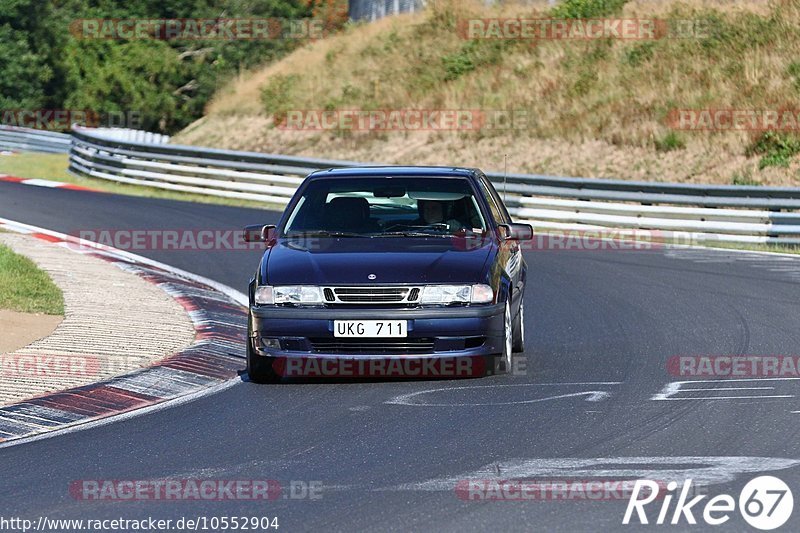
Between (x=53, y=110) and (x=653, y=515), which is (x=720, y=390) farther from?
(x=53, y=110)

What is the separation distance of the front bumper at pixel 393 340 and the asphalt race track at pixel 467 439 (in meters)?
0.28

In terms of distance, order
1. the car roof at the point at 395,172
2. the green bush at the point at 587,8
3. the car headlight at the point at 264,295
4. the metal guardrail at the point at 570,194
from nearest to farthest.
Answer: the car headlight at the point at 264,295 < the car roof at the point at 395,172 < the metal guardrail at the point at 570,194 < the green bush at the point at 587,8

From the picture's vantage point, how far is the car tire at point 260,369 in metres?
10.2

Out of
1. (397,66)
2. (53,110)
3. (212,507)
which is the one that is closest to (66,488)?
(212,507)

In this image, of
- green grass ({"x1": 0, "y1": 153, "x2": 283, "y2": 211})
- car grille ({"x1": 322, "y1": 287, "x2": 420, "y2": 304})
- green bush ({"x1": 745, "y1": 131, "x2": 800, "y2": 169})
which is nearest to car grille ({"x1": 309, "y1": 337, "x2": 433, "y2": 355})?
car grille ({"x1": 322, "y1": 287, "x2": 420, "y2": 304})

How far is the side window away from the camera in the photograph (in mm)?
11781

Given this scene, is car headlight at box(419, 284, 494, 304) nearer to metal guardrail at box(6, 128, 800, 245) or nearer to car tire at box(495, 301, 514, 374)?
car tire at box(495, 301, 514, 374)

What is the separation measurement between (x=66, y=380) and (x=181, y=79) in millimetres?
52579

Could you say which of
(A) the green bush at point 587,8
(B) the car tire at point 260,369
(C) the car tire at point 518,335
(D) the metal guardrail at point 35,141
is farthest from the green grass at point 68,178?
(B) the car tire at point 260,369

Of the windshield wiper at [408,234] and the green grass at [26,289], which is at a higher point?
the windshield wiper at [408,234]

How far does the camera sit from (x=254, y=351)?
33.3ft

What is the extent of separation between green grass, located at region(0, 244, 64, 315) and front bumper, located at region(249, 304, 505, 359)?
3.94 meters

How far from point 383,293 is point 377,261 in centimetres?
34

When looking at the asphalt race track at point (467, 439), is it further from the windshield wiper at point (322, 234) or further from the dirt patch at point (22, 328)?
the dirt patch at point (22, 328)
